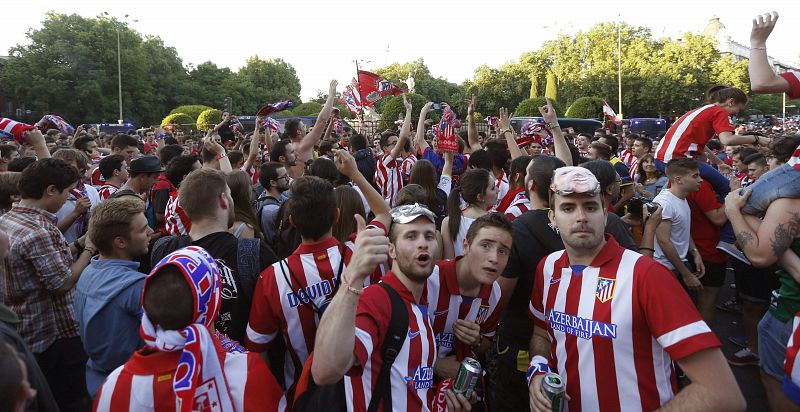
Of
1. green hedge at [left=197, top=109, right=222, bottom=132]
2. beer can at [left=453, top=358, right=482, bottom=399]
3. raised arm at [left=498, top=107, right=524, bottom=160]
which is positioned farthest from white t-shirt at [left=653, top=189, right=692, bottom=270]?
green hedge at [left=197, top=109, right=222, bottom=132]

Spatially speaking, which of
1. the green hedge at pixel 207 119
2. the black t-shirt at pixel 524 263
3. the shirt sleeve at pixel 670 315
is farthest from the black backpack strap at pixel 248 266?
the green hedge at pixel 207 119

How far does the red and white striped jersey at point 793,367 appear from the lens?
9.09ft

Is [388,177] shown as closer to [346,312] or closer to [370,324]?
[370,324]

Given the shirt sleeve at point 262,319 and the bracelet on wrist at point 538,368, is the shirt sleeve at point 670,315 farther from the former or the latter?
the shirt sleeve at point 262,319

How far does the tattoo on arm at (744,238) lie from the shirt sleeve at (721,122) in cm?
285

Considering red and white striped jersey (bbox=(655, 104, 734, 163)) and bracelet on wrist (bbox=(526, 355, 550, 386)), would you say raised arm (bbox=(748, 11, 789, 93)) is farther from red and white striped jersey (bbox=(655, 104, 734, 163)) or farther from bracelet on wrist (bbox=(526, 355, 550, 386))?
bracelet on wrist (bbox=(526, 355, 550, 386))

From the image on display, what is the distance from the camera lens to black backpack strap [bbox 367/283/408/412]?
222cm

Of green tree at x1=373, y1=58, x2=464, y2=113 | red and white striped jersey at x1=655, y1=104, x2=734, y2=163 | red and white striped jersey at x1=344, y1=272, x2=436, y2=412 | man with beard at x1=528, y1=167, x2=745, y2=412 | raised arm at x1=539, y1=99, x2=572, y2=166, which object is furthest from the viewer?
green tree at x1=373, y1=58, x2=464, y2=113

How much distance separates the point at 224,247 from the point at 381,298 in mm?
1299

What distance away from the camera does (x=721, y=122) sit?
18.3ft

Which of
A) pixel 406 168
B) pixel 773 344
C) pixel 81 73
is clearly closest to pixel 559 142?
pixel 773 344

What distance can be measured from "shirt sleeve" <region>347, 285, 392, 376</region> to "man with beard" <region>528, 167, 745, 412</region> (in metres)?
0.79

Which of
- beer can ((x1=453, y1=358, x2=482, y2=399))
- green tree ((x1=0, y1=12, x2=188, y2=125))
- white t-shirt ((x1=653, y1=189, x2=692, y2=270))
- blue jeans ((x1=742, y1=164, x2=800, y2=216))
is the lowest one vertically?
white t-shirt ((x1=653, y1=189, x2=692, y2=270))

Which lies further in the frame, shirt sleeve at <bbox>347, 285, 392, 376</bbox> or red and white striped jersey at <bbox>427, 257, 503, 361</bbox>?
red and white striped jersey at <bbox>427, 257, 503, 361</bbox>
